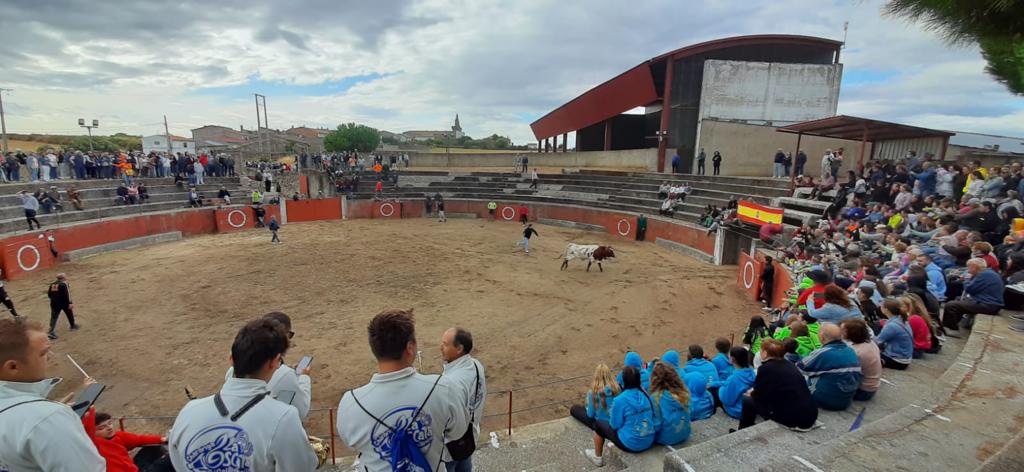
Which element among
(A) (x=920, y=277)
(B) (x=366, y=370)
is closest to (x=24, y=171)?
(B) (x=366, y=370)

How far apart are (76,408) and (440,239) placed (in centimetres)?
1876

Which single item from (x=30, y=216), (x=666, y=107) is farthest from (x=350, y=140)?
(x=30, y=216)

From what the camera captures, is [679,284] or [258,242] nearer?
[679,284]

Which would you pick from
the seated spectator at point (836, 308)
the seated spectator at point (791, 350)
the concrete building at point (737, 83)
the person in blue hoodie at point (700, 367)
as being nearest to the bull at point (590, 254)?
the seated spectator at point (836, 308)

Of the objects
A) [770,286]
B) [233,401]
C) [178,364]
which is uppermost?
[233,401]

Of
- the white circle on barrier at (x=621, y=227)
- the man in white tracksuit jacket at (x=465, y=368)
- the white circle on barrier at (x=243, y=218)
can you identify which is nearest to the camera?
the man in white tracksuit jacket at (x=465, y=368)

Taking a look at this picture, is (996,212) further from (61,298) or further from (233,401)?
(61,298)

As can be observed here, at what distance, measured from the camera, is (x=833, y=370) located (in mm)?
4867

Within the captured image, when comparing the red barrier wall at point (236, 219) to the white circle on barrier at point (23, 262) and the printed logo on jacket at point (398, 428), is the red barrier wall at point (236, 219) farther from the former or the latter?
the printed logo on jacket at point (398, 428)

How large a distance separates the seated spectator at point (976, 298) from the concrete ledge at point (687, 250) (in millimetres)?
9563

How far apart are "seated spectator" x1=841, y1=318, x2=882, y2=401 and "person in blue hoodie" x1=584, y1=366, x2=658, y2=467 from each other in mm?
2566

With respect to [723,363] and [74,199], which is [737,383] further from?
[74,199]

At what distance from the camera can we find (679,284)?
46.6ft

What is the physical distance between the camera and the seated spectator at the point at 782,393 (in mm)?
4402
